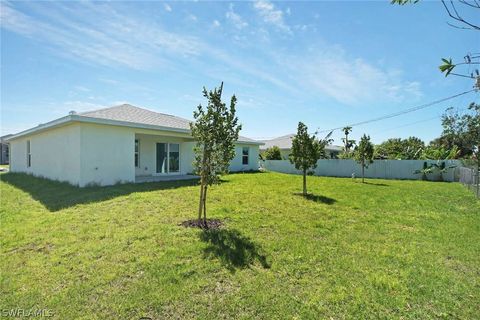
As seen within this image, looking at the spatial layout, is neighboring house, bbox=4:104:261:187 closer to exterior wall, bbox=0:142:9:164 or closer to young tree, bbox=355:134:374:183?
young tree, bbox=355:134:374:183

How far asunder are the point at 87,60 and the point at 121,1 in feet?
12.5

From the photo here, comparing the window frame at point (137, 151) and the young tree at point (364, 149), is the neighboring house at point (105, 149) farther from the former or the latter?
the young tree at point (364, 149)

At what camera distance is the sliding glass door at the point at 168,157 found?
1675 centimetres

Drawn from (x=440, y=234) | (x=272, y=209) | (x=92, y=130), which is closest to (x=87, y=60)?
(x=92, y=130)

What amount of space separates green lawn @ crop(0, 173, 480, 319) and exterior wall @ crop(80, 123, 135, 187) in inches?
151

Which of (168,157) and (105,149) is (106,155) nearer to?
(105,149)

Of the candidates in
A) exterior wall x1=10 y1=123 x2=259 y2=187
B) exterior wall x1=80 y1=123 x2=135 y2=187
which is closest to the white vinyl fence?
exterior wall x1=10 y1=123 x2=259 y2=187

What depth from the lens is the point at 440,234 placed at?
6148 millimetres

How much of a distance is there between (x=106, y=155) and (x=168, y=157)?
16.1 ft

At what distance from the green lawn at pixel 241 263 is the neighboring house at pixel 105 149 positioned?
352 cm

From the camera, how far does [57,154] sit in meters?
14.1

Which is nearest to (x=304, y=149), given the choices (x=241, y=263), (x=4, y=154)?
(x=241, y=263)

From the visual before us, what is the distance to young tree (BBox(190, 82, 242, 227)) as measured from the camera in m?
6.36

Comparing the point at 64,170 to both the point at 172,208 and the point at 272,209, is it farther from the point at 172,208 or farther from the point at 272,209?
the point at 272,209
